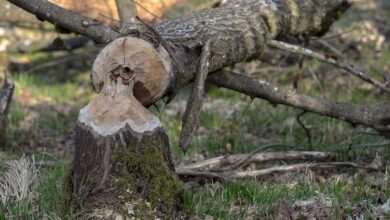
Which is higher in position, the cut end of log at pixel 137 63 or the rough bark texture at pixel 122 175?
the cut end of log at pixel 137 63

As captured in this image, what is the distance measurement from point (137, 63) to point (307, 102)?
7.26 ft

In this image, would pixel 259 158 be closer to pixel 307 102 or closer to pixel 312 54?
pixel 307 102

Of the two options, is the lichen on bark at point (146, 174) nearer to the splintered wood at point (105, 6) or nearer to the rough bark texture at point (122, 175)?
the rough bark texture at point (122, 175)

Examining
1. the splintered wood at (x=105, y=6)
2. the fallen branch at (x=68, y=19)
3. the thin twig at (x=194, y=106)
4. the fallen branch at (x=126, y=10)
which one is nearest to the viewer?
the thin twig at (x=194, y=106)

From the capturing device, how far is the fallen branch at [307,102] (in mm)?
6031

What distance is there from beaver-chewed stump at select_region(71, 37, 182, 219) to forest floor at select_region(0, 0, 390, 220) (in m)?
0.25

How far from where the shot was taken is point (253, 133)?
752cm

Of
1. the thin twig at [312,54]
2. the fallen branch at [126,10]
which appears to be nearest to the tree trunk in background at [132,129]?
the thin twig at [312,54]

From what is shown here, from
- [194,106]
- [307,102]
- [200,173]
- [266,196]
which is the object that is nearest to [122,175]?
[194,106]

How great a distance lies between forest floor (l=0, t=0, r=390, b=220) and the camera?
4.65 m

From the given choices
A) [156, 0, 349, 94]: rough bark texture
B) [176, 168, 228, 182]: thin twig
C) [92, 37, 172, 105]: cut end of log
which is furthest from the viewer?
[176, 168, 228, 182]: thin twig

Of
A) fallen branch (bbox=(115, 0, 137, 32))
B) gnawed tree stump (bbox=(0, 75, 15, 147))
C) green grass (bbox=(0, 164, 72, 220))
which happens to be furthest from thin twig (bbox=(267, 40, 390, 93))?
gnawed tree stump (bbox=(0, 75, 15, 147))

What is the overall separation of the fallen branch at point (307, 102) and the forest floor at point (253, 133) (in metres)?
0.15

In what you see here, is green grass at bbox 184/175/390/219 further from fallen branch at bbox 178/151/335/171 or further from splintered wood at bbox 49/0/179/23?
splintered wood at bbox 49/0/179/23
